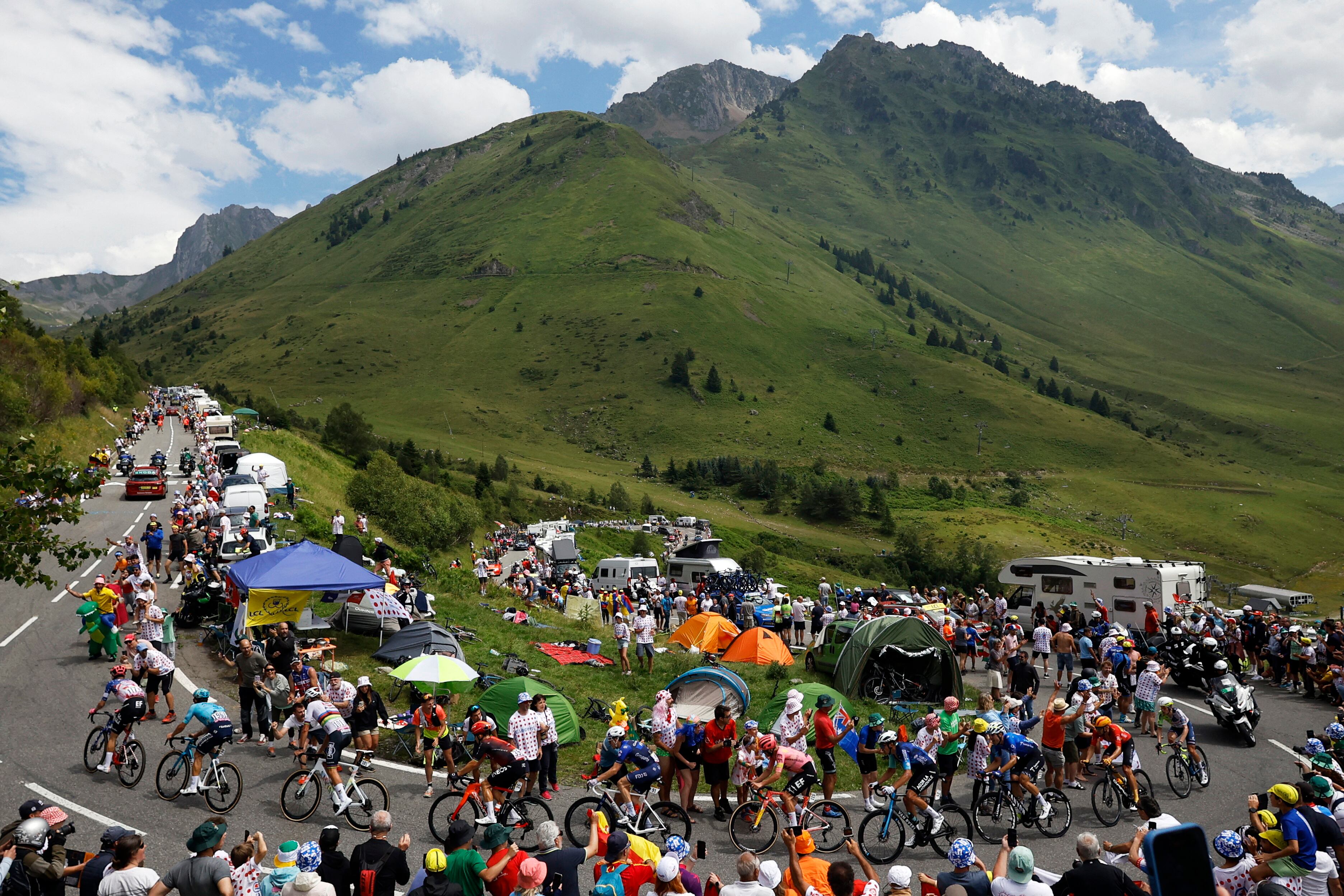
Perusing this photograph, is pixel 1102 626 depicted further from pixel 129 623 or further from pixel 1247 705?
pixel 129 623

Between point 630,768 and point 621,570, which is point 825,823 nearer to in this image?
point 630,768

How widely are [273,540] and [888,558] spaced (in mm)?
71014

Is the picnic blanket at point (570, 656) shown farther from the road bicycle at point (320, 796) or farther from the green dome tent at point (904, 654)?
the road bicycle at point (320, 796)

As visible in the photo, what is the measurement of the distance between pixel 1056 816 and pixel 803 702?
4.56m

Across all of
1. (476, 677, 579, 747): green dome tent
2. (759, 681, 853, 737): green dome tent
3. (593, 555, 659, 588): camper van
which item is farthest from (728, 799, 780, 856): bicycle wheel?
(593, 555, 659, 588): camper van

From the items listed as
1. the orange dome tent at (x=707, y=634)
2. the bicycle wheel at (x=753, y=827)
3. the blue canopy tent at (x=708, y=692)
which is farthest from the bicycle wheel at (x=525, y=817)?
the orange dome tent at (x=707, y=634)

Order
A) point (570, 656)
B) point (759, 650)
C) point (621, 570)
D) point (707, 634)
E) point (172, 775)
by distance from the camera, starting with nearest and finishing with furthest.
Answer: point (172, 775) < point (570, 656) < point (759, 650) < point (707, 634) < point (621, 570)

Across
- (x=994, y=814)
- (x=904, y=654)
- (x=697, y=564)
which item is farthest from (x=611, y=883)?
(x=697, y=564)

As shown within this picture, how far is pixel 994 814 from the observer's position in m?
12.8

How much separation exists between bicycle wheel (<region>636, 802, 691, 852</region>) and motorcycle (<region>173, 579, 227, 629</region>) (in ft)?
47.7

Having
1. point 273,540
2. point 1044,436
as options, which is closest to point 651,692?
point 273,540

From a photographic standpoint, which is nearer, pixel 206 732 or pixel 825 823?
pixel 825 823

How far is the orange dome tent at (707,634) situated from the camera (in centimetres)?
2683

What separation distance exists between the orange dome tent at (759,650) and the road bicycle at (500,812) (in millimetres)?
12553
